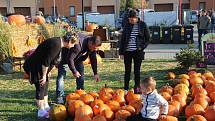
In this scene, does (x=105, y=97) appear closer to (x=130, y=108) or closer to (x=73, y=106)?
(x=73, y=106)

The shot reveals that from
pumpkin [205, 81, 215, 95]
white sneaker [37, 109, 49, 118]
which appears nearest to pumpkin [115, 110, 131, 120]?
white sneaker [37, 109, 49, 118]

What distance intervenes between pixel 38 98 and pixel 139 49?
7.60ft

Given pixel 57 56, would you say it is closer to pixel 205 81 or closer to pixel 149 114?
pixel 149 114

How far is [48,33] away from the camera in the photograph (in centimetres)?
1358

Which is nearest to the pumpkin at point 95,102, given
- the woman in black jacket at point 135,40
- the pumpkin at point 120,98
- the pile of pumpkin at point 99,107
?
the pile of pumpkin at point 99,107

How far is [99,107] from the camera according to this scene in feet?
20.5

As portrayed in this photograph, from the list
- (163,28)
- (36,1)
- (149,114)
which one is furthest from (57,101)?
(36,1)

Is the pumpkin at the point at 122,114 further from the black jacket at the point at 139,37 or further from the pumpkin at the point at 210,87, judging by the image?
the black jacket at the point at 139,37

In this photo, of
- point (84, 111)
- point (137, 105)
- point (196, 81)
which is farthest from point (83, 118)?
point (196, 81)

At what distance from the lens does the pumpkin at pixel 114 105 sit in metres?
6.31

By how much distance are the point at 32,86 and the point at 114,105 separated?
3786 millimetres

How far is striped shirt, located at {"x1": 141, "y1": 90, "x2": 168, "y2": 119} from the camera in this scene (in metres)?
5.58

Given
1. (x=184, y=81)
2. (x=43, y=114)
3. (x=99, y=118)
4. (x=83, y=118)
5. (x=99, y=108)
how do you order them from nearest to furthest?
1. (x=99, y=118)
2. (x=83, y=118)
3. (x=99, y=108)
4. (x=43, y=114)
5. (x=184, y=81)

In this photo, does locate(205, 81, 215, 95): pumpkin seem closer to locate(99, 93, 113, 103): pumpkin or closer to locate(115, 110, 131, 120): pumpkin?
locate(99, 93, 113, 103): pumpkin
